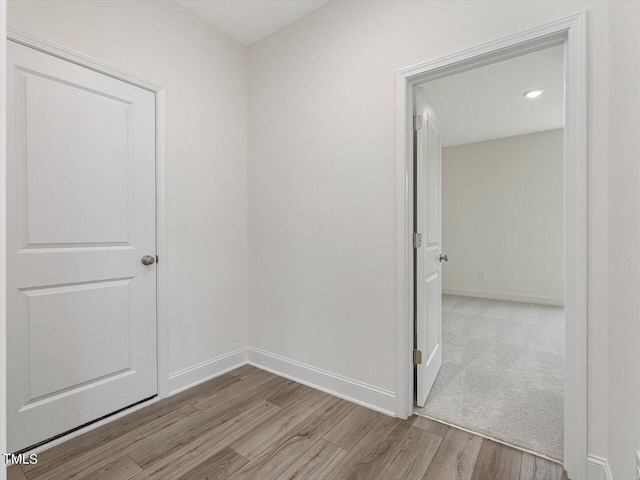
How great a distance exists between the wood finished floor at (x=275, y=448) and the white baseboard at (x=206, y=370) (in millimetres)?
165

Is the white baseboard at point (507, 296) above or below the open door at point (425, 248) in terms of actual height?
below

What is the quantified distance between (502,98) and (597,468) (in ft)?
12.0

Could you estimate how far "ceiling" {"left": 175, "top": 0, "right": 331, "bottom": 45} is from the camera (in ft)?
7.46

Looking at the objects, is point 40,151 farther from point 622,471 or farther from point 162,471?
point 622,471

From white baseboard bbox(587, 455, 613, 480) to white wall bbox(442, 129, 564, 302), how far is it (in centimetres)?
425

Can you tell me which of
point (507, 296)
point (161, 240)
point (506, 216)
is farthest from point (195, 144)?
point (507, 296)

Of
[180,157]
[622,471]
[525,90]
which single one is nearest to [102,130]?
[180,157]

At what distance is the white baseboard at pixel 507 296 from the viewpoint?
4.98 m

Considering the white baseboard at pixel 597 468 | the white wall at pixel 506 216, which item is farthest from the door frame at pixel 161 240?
the white wall at pixel 506 216

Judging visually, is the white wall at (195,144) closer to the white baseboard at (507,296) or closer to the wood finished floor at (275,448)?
the wood finished floor at (275,448)

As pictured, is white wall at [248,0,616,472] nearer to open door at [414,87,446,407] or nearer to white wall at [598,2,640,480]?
white wall at [598,2,640,480]

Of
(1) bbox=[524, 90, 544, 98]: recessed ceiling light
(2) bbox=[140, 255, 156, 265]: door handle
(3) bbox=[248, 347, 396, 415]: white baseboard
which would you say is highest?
(1) bbox=[524, 90, 544, 98]: recessed ceiling light

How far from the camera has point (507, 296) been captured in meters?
5.38

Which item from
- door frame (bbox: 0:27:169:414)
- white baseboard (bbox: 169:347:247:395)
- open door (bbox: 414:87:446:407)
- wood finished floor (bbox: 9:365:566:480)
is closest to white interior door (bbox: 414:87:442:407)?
open door (bbox: 414:87:446:407)
